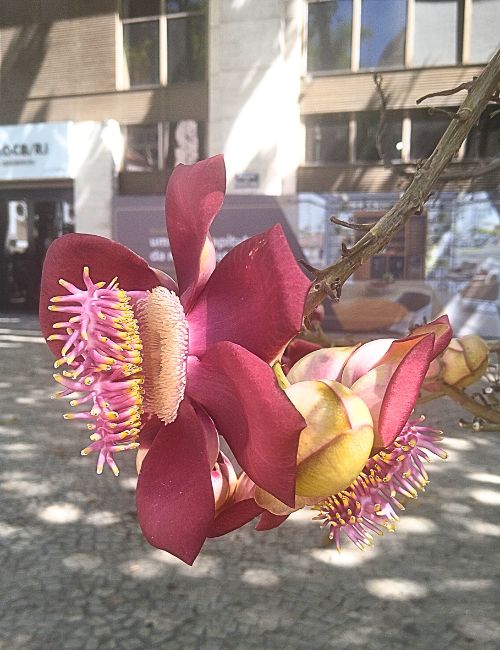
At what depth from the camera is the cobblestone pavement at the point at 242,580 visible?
2.96 meters

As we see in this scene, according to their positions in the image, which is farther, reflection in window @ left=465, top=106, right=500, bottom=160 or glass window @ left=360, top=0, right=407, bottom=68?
glass window @ left=360, top=0, right=407, bottom=68

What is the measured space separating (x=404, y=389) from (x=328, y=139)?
11943 millimetres

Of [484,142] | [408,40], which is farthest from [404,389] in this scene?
[408,40]

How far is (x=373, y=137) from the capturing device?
11.4m

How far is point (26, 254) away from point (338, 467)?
575 inches

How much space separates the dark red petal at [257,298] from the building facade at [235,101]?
32.3 ft

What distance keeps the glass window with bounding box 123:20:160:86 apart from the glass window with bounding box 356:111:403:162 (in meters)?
4.24

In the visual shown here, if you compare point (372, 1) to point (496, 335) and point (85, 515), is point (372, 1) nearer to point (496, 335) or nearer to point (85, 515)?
point (496, 335)

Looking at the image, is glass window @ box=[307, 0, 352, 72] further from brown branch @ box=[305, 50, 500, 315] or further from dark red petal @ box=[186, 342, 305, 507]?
dark red petal @ box=[186, 342, 305, 507]

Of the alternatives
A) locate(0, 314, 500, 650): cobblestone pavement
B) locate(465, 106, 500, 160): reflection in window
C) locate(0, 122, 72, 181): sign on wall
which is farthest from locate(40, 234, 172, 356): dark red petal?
locate(0, 122, 72, 181): sign on wall

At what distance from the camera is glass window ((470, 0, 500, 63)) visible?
10727mm

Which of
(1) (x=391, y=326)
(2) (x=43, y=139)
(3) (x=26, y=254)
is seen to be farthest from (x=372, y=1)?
(3) (x=26, y=254)

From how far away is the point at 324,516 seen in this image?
58 cm

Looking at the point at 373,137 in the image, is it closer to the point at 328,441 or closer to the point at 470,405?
the point at 470,405
